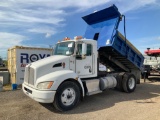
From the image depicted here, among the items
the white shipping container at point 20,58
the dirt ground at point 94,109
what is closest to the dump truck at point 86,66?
the dirt ground at point 94,109

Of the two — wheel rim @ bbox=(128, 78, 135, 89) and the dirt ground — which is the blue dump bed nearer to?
wheel rim @ bbox=(128, 78, 135, 89)

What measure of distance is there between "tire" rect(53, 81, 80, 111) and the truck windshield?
1.24 m

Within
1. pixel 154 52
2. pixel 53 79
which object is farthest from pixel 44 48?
pixel 154 52

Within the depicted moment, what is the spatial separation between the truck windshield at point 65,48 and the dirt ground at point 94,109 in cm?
200

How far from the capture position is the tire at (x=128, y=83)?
906 cm

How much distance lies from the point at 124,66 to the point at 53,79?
5365 mm

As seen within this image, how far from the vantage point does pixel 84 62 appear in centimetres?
727

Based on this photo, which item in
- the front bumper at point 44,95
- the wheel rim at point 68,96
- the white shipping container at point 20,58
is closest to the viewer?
the front bumper at point 44,95

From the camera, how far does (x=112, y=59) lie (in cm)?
965

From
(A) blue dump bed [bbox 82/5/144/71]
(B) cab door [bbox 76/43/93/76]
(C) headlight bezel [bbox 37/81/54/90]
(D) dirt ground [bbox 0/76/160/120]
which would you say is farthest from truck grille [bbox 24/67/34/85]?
(A) blue dump bed [bbox 82/5/144/71]

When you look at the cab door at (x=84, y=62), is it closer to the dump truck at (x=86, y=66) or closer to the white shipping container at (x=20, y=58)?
the dump truck at (x=86, y=66)

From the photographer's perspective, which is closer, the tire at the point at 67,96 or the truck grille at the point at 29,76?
the tire at the point at 67,96

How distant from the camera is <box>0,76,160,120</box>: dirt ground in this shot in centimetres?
574

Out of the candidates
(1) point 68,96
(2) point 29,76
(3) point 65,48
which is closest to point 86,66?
(3) point 65,48
